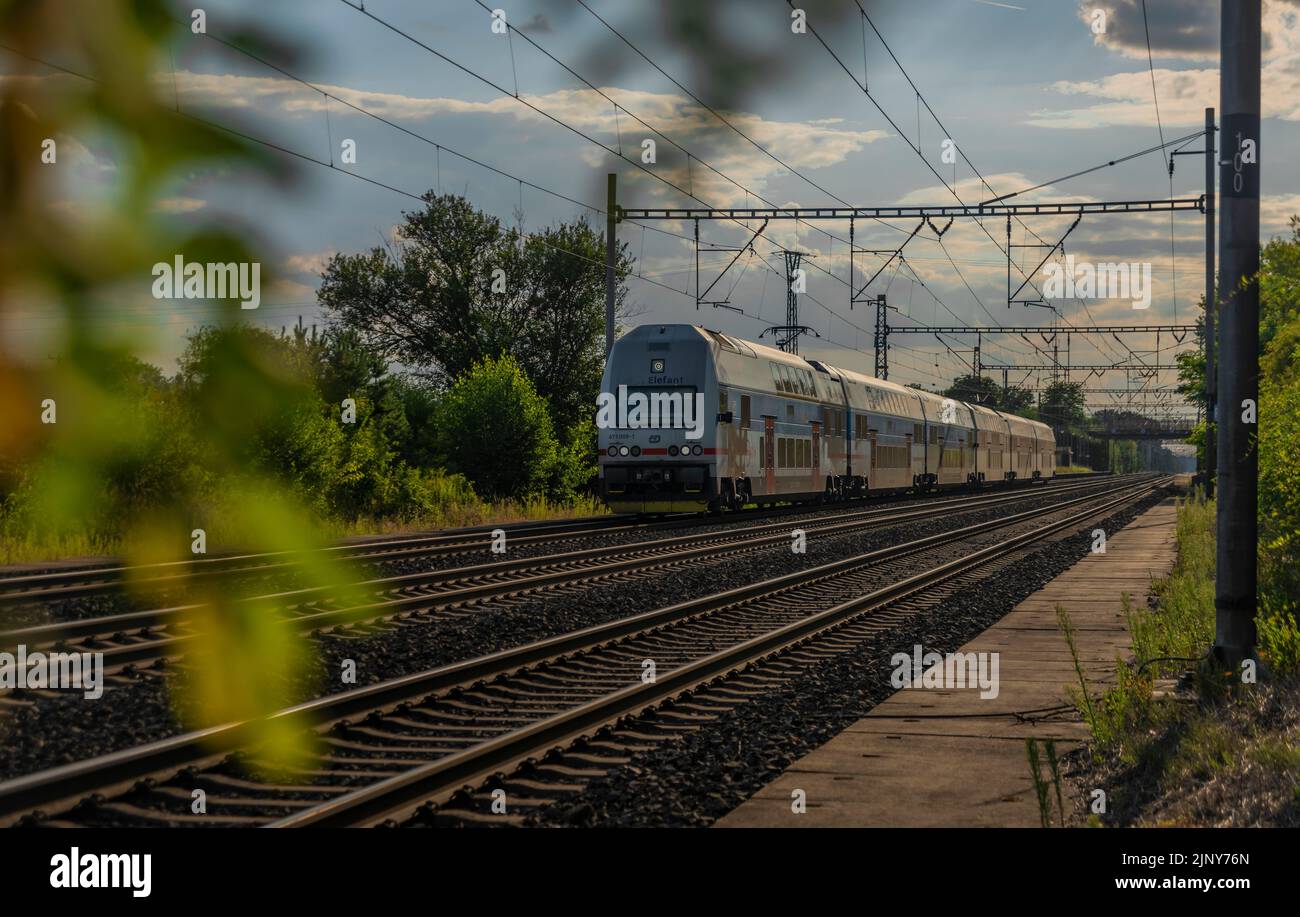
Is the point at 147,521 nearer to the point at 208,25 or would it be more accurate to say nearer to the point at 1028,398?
the point at 208,25

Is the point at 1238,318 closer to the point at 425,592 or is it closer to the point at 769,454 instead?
the point at 425,592

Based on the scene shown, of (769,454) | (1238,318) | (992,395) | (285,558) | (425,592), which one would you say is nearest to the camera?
(285,558)

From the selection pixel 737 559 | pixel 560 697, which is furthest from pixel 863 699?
pixel 737 559

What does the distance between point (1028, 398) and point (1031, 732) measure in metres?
146

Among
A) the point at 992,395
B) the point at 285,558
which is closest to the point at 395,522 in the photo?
the point at 285,558

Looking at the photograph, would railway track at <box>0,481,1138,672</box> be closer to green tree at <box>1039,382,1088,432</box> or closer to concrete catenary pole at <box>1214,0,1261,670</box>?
concrete catenary pole at <box>1214,0,1261,670</box>

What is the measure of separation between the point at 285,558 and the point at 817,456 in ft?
126

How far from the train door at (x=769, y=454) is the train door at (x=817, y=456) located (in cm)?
398

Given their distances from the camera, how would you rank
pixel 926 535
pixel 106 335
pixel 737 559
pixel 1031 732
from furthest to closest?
pixel 926 535 < pixel 737 559 < pixel 1031 732 < pixel 106 335

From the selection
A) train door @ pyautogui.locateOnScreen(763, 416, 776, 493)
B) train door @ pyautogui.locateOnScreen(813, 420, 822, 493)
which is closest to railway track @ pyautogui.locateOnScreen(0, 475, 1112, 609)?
train door @ pyautogui.locateOnScreen(763, 416, 776, 493)

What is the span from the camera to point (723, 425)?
30578 mm

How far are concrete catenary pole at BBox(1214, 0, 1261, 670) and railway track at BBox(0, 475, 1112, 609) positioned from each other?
5.89 metres

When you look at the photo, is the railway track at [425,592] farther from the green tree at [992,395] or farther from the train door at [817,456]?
the green tree at [992,395]
